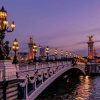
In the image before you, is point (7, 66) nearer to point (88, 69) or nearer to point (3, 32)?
point (3, 32)

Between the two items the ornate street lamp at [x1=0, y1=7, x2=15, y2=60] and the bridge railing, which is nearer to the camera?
the ornate street lamp at [x1=0, y1=7, x2=15, y2=60]

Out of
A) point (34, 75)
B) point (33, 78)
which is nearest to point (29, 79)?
point (33, 78)

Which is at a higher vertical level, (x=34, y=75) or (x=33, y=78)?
(x=34, y=75)

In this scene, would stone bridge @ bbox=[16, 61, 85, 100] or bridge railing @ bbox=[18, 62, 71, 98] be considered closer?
stone bridge @ bbox=[16, 61, 85, 100]

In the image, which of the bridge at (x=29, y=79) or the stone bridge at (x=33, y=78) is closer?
the bridge at (x=29, y=79)

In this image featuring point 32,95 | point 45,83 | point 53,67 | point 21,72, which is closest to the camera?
point 21,72

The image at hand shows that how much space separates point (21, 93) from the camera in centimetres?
3538

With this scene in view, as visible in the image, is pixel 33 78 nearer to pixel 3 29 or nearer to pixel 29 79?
pixel 29 79

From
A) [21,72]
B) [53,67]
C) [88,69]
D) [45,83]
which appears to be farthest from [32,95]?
[88,69]

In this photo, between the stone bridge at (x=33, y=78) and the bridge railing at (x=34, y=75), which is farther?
the bridge railing at (x=34, y=75)

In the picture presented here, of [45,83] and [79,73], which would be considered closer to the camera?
[45,83]

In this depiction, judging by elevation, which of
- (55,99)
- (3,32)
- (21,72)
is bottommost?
(55,99)

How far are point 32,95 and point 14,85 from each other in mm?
9728

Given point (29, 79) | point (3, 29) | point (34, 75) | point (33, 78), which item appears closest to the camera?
point (3, 29)
